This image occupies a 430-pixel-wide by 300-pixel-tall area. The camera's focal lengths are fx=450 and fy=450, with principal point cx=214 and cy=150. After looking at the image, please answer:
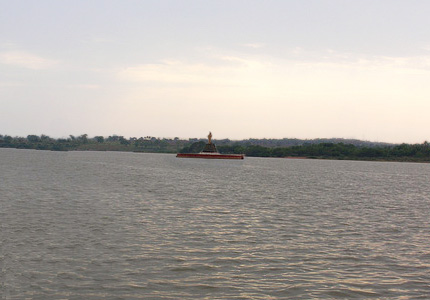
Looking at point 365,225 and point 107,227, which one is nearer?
point 107,227

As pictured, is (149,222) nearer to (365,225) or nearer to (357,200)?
(365,225)

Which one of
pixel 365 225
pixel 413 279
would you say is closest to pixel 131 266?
pixel 413 279

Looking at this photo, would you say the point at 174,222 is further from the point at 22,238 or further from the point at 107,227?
the point at 22,238

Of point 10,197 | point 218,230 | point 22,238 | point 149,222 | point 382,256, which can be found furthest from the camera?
point 10,197

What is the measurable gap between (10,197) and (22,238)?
24963mm

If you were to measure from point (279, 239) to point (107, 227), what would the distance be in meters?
11.3

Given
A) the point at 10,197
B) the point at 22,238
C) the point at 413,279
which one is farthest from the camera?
the point at 10,197

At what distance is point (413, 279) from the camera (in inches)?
753

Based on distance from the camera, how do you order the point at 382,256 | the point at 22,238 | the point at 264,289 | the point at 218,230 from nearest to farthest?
the point at 264,289, the point at 382,256, the point at 22,238, the point at 218,230

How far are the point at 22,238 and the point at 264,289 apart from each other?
49.6 ft

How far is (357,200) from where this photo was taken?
54.7 m

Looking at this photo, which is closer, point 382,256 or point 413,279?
point 413,279

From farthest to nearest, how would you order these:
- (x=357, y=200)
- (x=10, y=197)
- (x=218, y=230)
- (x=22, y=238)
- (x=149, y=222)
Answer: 1. (x=357, y=200)
2. (x=10, y=197)
3. (x=149, y=222)
4. (x=218, y=230)
5. (x=22, y=238)

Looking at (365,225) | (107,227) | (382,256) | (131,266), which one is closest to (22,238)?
(107,227)
